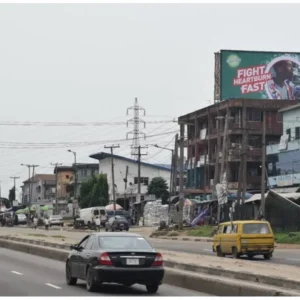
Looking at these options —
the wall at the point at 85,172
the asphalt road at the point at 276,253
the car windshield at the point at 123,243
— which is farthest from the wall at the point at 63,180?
the car windshield at the point at 123,243

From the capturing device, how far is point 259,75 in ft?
293

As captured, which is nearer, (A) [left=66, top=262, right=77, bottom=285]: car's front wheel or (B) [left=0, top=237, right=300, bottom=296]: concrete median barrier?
(B) [left=0, top=237, right=300, bottom=296]: concrete median barrier

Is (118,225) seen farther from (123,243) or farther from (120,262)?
(120,262)

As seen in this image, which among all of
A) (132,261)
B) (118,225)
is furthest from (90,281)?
(118,225)

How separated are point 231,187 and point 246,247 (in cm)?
5539

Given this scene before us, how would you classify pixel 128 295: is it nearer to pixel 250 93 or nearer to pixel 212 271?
pixel 212 271

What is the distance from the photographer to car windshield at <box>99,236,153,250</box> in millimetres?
18656

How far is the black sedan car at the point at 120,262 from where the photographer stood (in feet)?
59.2

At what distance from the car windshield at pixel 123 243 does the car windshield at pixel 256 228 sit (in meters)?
15.6

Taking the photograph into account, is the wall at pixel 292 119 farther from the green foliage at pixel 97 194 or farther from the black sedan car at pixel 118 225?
the green foliage at pixel 97 194

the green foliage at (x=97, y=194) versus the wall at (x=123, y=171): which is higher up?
the wall at (x=123, y=171)

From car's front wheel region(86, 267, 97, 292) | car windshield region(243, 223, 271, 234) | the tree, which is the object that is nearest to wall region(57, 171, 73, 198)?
the tree

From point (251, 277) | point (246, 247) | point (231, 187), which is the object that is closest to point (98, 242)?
point (251, 277)

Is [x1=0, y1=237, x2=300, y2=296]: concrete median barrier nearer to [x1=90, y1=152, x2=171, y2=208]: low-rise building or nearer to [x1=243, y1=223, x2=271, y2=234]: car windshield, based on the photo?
[x1=243, y1=223, x2=271, y2=234]: car windshield
